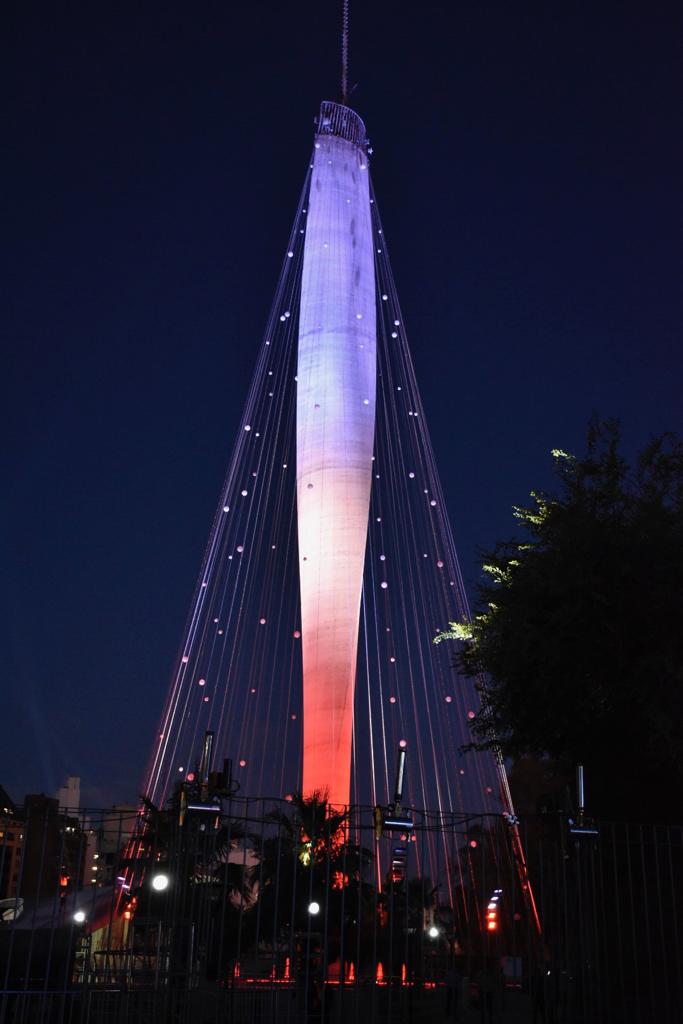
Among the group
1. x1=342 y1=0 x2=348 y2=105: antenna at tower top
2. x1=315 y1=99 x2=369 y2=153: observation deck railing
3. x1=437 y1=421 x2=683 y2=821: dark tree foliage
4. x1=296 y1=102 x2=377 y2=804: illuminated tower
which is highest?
x1=342 y1=0 x2=348 y2=105: antenna at tower top

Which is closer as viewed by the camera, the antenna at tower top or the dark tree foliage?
the dark tree foliage

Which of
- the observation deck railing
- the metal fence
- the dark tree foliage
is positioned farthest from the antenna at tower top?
the metal fence

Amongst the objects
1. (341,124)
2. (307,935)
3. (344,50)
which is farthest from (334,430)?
(307,935)

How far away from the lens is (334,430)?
32.1 m

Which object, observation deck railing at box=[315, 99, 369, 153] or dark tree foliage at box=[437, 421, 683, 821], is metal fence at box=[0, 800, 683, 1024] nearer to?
dark tree foliage at box=[437, 421, 683, 821]

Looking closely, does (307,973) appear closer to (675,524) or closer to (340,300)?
(675,524)

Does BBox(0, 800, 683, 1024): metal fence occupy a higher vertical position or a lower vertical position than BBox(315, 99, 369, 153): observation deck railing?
lower

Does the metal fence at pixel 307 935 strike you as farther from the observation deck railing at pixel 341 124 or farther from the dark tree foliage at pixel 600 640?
the observation deck railing at pixel 341 124

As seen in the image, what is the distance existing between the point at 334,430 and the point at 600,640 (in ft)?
58.0

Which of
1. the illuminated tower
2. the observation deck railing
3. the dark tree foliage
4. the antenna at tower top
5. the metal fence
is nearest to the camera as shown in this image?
the metal fence

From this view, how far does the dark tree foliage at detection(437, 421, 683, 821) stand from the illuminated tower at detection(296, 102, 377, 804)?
465 inches

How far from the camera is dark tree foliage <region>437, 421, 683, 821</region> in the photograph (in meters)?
15.1

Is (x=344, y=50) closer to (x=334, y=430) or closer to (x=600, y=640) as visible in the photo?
(x=334, y=430)

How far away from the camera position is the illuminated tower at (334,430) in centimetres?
2955
